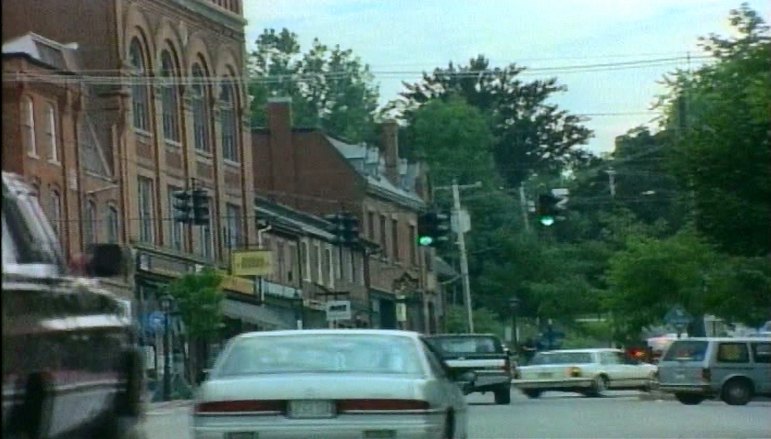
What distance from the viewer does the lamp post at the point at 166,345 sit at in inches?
2184

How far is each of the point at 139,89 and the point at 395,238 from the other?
29.8 meters

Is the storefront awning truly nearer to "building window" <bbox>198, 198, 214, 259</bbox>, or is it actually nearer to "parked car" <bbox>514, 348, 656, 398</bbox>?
"building window" <bbox>198, 198, 214, 259</bbox>

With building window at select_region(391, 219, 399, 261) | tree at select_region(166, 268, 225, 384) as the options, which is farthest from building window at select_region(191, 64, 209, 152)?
building window at select_region(391, 219, 399, 261)

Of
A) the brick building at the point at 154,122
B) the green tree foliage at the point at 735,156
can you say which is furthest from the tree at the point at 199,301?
the green tree foliage at the point at 735,156

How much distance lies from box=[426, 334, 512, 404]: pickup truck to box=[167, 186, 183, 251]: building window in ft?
84.7

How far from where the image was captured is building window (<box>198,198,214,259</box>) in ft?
238

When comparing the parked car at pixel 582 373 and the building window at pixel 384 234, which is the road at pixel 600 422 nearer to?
the parked car at pixel 582 373

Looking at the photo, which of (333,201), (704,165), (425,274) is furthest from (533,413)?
(425,274)

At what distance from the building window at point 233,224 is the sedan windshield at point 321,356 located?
5768 cm

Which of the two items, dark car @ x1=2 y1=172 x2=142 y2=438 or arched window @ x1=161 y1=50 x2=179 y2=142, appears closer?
dark car @ x1=2 y1=172 x2=142 y2=438

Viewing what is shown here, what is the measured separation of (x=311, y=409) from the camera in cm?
1614

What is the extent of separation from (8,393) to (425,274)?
293 feet

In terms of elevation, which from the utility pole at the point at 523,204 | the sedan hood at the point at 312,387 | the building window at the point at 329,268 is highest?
the utility pole at the point at 523,204

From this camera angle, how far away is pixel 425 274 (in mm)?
99188
